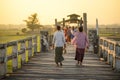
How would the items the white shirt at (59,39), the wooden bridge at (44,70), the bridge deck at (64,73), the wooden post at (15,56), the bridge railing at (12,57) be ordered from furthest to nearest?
the white shirt at (59,39) < the wooden post at (15,56) < the bridge deck at (64,73) < the wooden bridge at (44,70) < the bridge railing at (12,57)

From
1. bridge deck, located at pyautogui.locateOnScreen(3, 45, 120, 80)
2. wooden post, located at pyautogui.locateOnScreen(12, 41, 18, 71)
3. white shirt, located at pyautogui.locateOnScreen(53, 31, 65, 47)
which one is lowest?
bridge deck, located at pyautogui.locateOnScreen(3, 45, 120, 80)

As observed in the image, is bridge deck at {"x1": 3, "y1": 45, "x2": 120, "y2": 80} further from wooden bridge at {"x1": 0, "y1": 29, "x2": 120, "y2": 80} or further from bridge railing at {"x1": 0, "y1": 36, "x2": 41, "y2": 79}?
bridge railing at {"x1": 0, "y1": 36, "x2": 41, "y2": 79}

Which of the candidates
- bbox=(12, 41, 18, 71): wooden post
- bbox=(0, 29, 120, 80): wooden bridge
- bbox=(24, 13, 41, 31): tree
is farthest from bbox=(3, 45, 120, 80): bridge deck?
bbox=(24, 13, 41, 31): tree

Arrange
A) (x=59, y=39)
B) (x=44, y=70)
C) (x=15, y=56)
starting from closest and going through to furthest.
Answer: (x=15, y=56) → (x=44, y=70) → (x=59, y=39)

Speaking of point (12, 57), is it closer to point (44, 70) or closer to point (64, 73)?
point (44, 70)

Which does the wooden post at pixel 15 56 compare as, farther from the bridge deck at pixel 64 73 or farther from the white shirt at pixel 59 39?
the white shirt at pixel 59 39

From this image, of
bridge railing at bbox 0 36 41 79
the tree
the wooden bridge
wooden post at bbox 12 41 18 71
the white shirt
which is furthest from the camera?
the tree

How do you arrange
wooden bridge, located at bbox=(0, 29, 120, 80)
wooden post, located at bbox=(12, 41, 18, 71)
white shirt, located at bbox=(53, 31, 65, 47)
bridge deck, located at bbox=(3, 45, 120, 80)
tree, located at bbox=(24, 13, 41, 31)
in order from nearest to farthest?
wooden bridge, located at bbox=(0, 29, 120, 80) → bridge deck, located at bbox=(3, 45, 120, 80) → wooden post, located at bbox=(12, 41, 18, 71) → white shirt, located at bbox=(53, 31, 65, 47) → tree, located at bbox=(24, 13, 41, 31)

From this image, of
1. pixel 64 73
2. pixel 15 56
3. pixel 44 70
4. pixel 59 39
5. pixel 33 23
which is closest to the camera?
pixel 64 73

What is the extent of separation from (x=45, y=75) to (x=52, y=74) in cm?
32

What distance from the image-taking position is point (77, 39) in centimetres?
1534

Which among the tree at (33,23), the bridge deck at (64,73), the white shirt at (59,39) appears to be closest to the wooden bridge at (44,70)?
the bridge deck at (64,73)

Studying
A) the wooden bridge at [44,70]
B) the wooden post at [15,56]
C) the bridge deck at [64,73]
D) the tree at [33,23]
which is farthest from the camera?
the tree at [33,23]

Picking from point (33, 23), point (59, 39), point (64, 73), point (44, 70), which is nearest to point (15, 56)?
point (44, 70)
